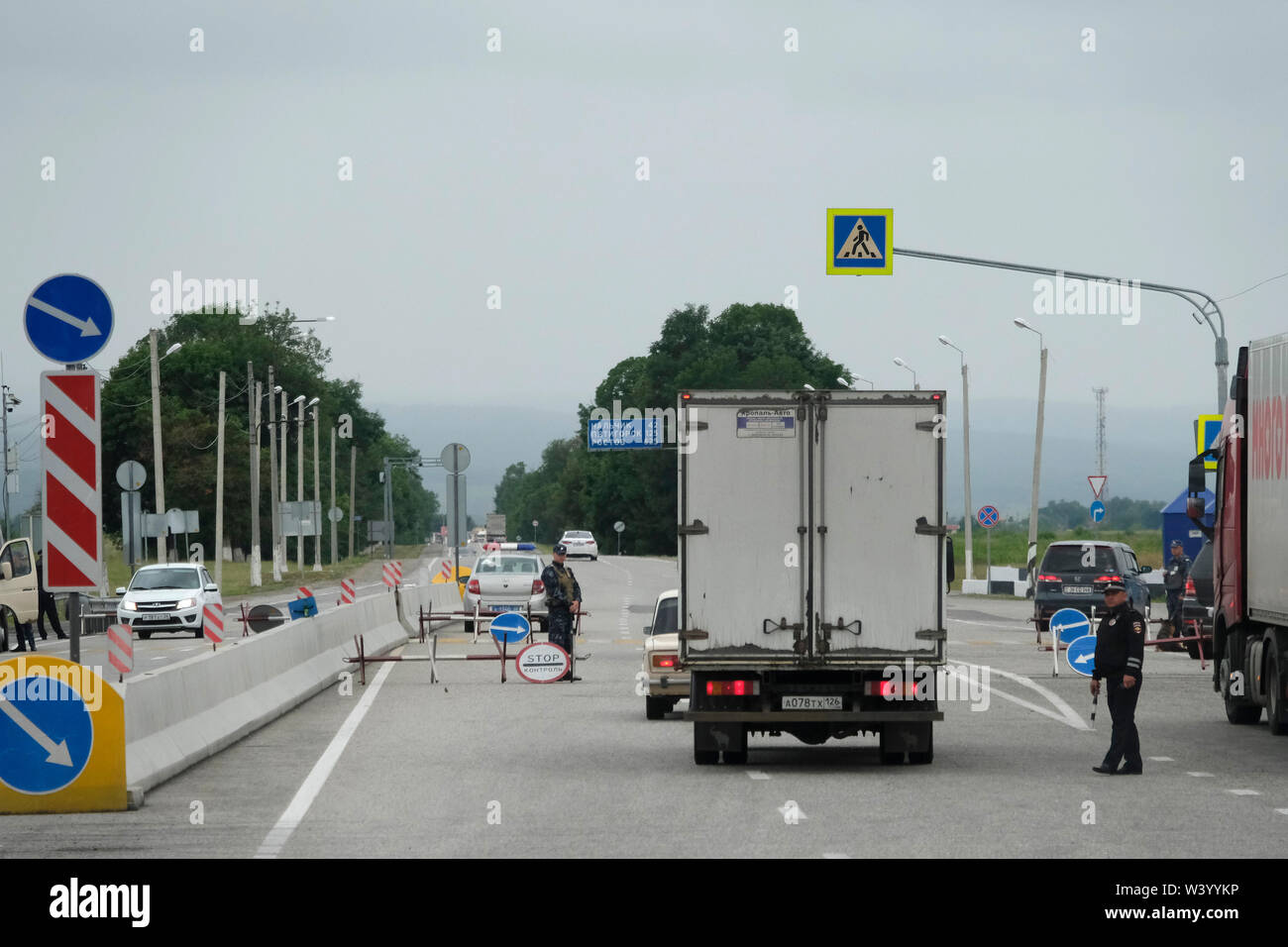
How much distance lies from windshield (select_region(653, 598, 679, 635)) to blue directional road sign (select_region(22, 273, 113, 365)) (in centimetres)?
871

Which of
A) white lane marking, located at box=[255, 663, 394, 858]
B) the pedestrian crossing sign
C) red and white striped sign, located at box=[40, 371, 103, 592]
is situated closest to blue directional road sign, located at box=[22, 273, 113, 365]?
red and white striped sign, located at box=[40, 371, 103, 592]

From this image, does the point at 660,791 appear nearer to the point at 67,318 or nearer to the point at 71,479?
the point at 71,479

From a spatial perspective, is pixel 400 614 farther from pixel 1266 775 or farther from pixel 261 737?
pixel 1266 775

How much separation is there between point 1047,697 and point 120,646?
10846mm

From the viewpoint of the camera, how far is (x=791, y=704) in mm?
15766

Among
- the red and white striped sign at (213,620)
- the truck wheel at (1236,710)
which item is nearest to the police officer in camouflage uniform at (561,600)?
the truck wheel at (1236,710)

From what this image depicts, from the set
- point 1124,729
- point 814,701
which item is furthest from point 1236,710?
point 814,701

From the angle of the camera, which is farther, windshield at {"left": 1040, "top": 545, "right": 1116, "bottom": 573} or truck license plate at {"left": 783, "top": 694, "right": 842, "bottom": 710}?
windshield at {"left": 1040, "top": 545, "right": 1116, "bottom": 573}

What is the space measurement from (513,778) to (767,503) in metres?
2.96

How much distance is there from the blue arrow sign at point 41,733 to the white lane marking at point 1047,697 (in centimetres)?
806

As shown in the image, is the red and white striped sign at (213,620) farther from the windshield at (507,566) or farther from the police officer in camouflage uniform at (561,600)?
the police officer in camouflage uniform at (561,600)

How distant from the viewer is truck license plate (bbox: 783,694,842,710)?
15.7 meters

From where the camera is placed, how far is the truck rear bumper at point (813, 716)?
1569 cm

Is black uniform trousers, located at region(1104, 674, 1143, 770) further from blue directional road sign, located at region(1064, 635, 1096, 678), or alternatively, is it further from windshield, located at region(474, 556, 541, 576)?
windshield, located at region(474, 556, 541, 576)
